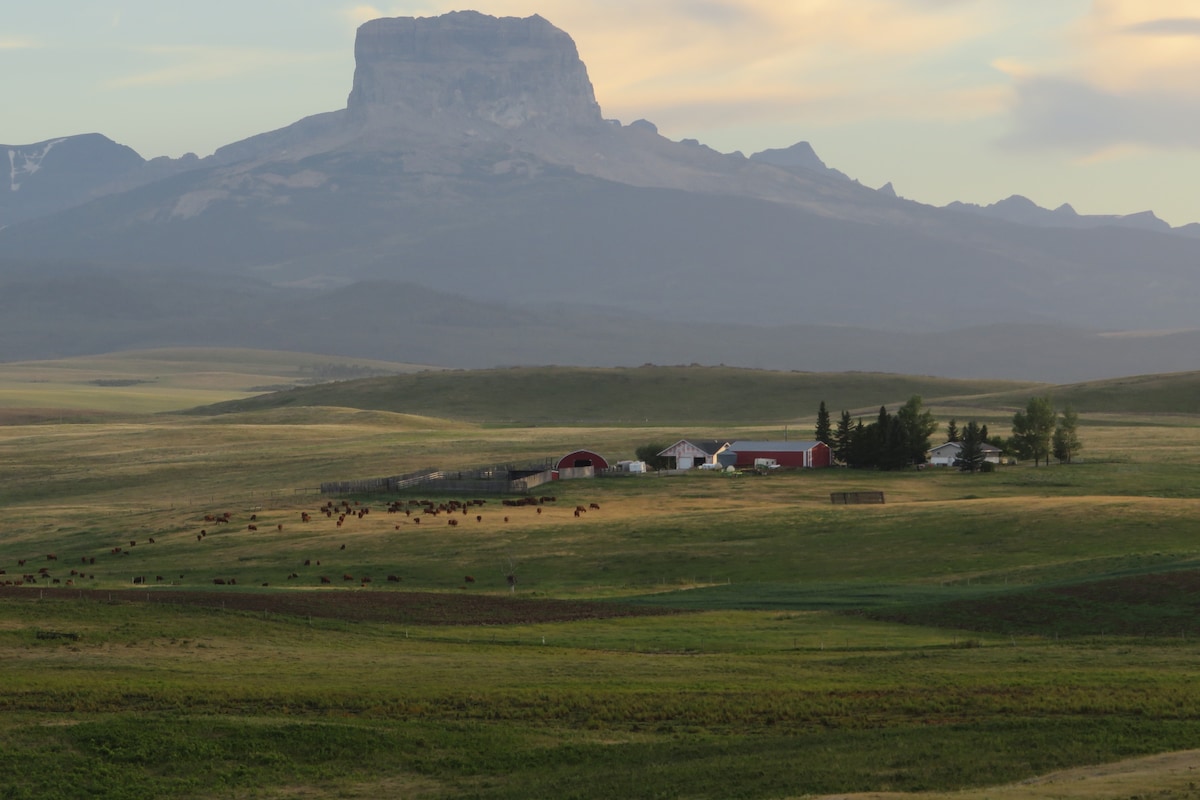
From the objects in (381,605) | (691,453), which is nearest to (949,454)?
(691,453)

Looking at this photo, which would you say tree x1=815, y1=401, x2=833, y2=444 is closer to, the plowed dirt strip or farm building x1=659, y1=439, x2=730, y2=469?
farm building x1=659, y1=439, x2=730, y2=469

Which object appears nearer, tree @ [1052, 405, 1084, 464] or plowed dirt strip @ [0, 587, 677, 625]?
→ plowed dirt strip @ [0, 587, 677, 625]

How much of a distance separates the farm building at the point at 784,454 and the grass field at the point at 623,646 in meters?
16.6

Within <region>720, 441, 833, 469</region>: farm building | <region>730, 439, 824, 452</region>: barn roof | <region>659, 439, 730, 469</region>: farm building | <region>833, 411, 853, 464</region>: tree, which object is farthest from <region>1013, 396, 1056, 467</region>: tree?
<region>659, 439, 730, 469</region>: farm building

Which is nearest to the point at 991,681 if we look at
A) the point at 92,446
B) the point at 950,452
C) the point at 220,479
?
the point at 950,452

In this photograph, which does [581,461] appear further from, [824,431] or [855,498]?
[855,498]

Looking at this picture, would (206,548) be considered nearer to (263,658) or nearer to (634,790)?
(263,658)

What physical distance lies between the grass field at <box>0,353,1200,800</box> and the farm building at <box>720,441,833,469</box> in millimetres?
16592

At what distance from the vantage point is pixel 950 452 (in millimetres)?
131000

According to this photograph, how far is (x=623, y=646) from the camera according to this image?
2122 inches

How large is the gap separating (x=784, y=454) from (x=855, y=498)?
89.6ft

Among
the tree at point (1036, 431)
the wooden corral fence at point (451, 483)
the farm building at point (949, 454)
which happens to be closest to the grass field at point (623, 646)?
the wooden corral fence at point (451, 483)

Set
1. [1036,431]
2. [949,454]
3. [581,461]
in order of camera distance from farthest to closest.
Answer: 1. [1036,431]
2. [949,454]
3. [581,461]

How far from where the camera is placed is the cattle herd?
7800 cm
